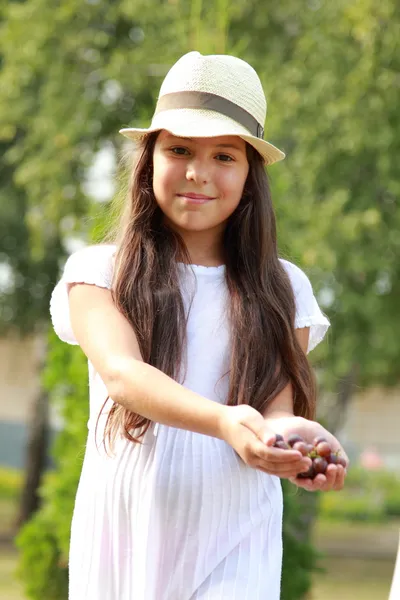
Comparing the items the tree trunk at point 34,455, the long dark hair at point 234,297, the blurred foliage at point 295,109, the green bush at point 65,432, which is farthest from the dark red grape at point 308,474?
the tree trunk at point 34,455

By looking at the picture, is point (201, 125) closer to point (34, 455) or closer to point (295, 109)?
point (295, 109)

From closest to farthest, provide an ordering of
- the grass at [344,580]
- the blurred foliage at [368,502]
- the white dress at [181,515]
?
the white dress at [181,515]
the grass at [344,580]
the blurred foliage at [368,502]

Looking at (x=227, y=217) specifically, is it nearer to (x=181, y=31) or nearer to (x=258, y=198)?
(x=258, y=198)

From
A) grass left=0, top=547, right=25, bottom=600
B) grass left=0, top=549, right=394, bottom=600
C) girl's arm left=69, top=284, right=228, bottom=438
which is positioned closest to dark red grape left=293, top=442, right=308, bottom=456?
girl's arm left=69, top=284, right=228, bottom=438

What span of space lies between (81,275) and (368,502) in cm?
2296

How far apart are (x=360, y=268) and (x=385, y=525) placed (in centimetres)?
1335

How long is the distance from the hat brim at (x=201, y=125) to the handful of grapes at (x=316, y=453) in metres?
0.84

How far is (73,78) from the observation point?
1410 cm

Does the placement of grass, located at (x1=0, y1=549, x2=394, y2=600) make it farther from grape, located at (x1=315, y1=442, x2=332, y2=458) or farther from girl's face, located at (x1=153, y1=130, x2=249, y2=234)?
grape, located at (x1=315, y1=442, x2=332, y2=458)

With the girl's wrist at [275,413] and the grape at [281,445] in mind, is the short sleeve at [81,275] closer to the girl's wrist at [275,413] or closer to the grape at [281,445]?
the girl's wrist at [275,413]

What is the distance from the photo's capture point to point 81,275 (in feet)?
8.95

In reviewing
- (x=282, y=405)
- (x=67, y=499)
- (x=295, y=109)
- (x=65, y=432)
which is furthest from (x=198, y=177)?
(x=295, y=109)

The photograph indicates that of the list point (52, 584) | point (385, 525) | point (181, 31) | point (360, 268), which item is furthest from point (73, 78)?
point (385, 525)

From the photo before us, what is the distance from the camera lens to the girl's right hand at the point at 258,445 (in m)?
1.99
